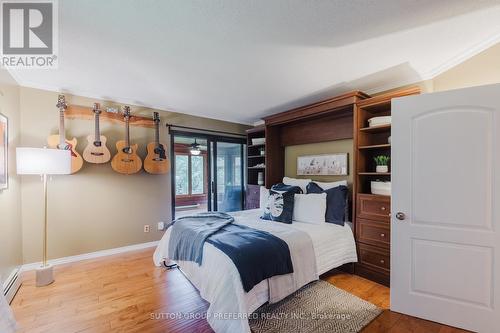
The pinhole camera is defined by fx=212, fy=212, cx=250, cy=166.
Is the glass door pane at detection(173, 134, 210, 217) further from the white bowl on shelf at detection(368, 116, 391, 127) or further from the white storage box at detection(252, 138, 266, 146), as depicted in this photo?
the white bowl on shelf at detection(368, 116, 391, 127)

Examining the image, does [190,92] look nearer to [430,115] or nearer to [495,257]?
[430,115]

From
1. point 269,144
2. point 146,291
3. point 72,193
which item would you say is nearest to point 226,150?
point 269,144

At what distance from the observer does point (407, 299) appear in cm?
189

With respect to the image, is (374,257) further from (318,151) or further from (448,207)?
(318,151)

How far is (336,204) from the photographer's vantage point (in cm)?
268

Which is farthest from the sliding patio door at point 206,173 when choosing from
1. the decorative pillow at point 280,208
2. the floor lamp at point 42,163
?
the decorative pillow at point 280,208

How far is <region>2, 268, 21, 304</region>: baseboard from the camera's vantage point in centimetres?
199

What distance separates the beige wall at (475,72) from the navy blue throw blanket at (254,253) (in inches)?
100

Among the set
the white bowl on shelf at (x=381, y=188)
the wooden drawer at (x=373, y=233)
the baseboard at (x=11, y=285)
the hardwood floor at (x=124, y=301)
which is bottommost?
the hardwood floor at (x=124, y=301)

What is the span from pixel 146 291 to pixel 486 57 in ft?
13.8

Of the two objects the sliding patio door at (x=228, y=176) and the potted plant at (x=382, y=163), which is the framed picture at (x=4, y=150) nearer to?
the sliding patio door at (x=228, y=176)

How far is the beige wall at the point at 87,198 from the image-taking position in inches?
107

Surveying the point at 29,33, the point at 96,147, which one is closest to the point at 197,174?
the point at 96,147

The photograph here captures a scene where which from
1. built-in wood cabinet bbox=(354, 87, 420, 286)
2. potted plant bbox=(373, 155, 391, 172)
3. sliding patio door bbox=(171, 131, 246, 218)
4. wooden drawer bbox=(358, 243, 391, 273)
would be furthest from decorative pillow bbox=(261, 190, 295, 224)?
sliding patio door bbox=(171, 131, 246, 218)
